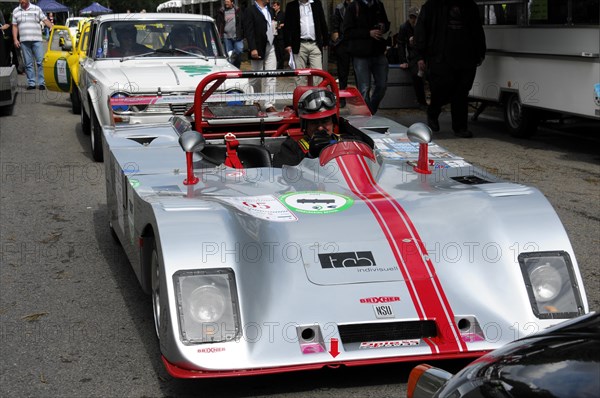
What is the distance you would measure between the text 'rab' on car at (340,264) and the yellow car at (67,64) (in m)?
8.67

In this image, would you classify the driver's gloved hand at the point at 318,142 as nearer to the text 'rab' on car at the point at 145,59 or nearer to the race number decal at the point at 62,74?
the text 'rab' on car at the point at 145,59

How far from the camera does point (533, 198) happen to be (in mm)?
5203

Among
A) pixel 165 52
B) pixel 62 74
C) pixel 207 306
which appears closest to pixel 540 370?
pixel 207 306

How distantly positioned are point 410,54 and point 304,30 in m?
2.53

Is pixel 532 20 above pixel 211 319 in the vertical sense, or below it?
above

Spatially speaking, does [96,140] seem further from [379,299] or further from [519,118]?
[379,299]

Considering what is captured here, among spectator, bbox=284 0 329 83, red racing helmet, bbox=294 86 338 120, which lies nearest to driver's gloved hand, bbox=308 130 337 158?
red racing helmet, bbox=294 86 338 120

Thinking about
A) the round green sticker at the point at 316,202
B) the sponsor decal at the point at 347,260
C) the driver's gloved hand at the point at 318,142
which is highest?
the driver's gloved hand at the point at 318,142

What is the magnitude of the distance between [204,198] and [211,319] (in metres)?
1.16

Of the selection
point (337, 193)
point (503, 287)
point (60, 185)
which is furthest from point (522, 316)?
point (60, 185)

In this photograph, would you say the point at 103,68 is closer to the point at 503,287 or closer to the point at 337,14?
the point at 337,14

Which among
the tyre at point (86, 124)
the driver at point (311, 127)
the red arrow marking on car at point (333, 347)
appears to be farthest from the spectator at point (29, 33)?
the red arrow marking on car at point (333, 347)

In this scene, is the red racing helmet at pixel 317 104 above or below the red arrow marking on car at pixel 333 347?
above

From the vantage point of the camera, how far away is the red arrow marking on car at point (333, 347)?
4332 millimetres
